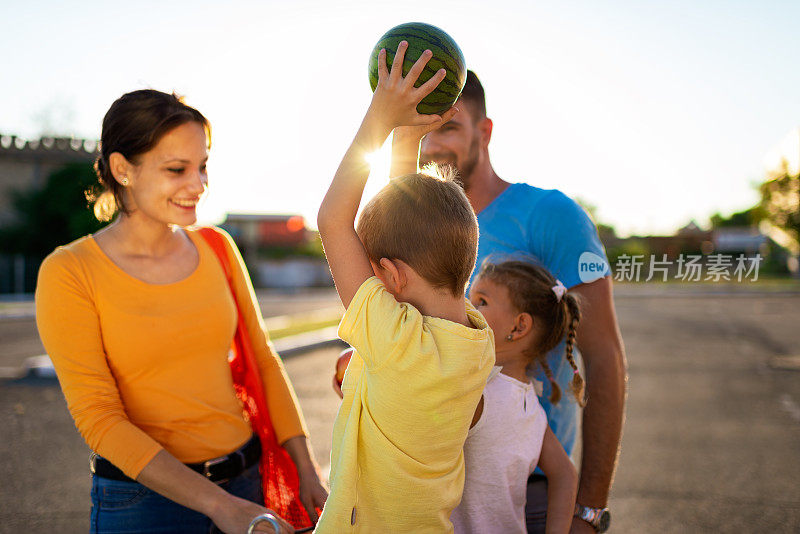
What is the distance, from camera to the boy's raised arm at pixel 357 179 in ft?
5.56

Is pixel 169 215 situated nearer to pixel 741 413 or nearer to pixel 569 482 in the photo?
pixel 569 482

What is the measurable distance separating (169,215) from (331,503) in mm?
1402

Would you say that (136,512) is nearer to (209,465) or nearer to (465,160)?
(209,465)

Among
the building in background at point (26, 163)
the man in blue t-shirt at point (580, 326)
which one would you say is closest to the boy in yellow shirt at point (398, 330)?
the man in blue t-shirt at point (580, 326)

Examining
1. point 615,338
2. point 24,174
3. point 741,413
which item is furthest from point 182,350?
point 24,174

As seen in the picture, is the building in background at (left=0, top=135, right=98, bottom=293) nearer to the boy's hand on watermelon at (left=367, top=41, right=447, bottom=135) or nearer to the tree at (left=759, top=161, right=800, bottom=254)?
the boy's hand on watermelon at (left=367, top=41, right=447, bottom=135)

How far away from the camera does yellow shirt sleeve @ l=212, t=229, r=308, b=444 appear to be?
2.69 m

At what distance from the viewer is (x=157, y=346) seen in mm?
2389

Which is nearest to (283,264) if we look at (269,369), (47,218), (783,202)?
(47,218)

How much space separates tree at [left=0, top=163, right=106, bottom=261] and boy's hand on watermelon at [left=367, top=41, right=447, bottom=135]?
119 ft

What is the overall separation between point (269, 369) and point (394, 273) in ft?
4.14

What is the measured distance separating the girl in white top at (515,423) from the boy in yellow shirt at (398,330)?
0.34m

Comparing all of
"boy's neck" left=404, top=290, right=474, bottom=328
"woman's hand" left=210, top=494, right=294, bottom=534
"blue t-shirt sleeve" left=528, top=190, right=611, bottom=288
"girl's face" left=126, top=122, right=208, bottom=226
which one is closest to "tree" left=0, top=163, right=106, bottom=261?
"girl's face" left=126, top=122, right=208, bottom=226

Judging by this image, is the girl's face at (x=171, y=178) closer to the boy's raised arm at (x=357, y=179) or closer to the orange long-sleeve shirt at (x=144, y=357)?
the orange long-sleeve shirt at (x=144, y=357)
